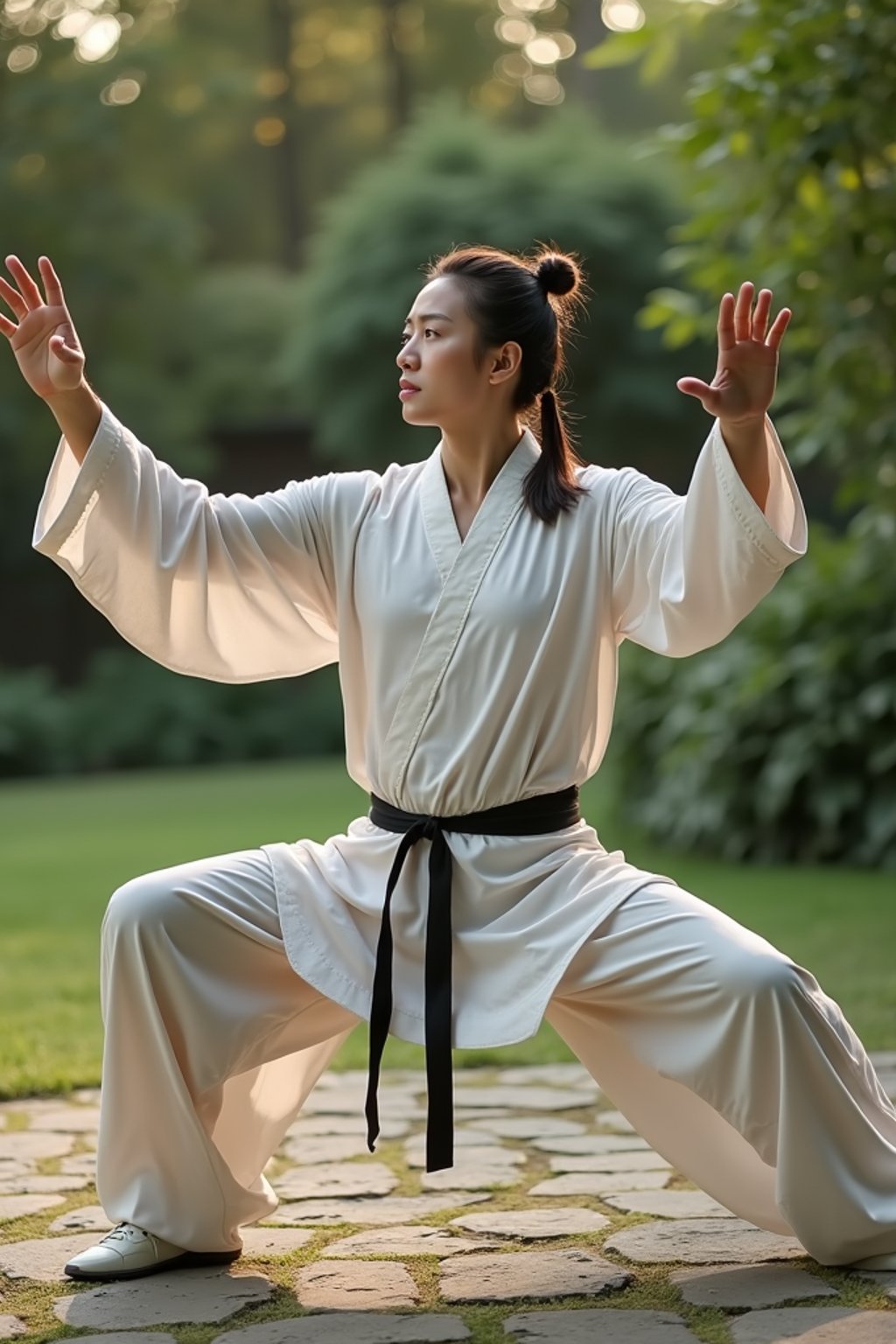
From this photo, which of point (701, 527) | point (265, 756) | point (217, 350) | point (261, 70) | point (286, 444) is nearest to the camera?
point (701, 527)

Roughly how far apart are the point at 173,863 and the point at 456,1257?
5.13 m

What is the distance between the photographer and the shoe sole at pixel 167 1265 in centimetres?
264

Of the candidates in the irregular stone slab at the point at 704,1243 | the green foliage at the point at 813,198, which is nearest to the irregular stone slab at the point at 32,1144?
the irregular stone slab at the point at 704,1243

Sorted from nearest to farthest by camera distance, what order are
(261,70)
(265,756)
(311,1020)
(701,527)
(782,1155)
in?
(782,1155) < (701,527) < (311,1020) < (265,756) < (261,70)

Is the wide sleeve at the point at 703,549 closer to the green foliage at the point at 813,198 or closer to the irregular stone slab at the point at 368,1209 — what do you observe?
the irregular stone slab at the point at 368,1209

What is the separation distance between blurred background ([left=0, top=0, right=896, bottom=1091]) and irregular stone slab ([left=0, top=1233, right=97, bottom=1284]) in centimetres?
122

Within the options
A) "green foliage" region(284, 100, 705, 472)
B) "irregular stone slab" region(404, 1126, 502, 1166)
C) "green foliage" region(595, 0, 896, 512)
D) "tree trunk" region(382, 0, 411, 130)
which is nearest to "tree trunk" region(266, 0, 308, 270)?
"tree trunk" region(382, 0, 411, 130)

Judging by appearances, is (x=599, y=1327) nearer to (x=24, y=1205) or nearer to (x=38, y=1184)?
(x=24, y=1205)

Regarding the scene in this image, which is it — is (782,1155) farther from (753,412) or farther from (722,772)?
(722,772)

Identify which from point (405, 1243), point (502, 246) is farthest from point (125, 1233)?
point (502, 246)

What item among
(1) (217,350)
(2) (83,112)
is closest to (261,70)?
(1) (217,350)

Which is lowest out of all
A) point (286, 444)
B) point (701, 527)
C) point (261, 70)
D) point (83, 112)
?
point (701, 527)

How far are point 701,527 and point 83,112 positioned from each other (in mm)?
14177

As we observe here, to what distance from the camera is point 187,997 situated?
2639mm
